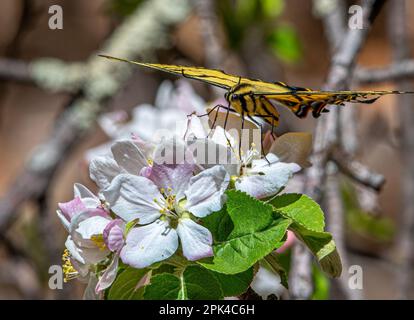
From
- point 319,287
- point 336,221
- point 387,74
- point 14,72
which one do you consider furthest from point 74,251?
point 14,72

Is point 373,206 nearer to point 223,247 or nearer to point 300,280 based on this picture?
point 300,280

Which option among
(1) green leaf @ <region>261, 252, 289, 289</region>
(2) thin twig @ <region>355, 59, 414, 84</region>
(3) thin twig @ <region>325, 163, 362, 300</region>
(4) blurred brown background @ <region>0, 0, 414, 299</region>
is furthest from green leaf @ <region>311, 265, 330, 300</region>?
(4) blurred brown background @ <region>0, 0, 414, 299</region>

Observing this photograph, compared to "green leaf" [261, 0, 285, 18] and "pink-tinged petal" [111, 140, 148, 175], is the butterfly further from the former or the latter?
"green leaf" [261, 0, 285, 18]

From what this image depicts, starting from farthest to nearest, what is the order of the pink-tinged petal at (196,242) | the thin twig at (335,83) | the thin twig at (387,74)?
1. the thin twig at (387,74)
2. the thin twig at (335,83)
3. the pink-tinged petal at (196,242)

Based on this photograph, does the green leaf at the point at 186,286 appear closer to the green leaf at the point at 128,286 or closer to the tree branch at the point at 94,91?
the green leaf at the point at 128,286

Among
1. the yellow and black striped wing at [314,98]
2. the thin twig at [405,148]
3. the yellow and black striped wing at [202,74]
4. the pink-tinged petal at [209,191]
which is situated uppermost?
the thin twig at [405,148]

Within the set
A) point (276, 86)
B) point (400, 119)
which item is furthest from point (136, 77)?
point (276, 86)

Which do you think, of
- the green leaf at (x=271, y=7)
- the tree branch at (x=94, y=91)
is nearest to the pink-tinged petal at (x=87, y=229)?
the tree branch at (x=94, y=91)
